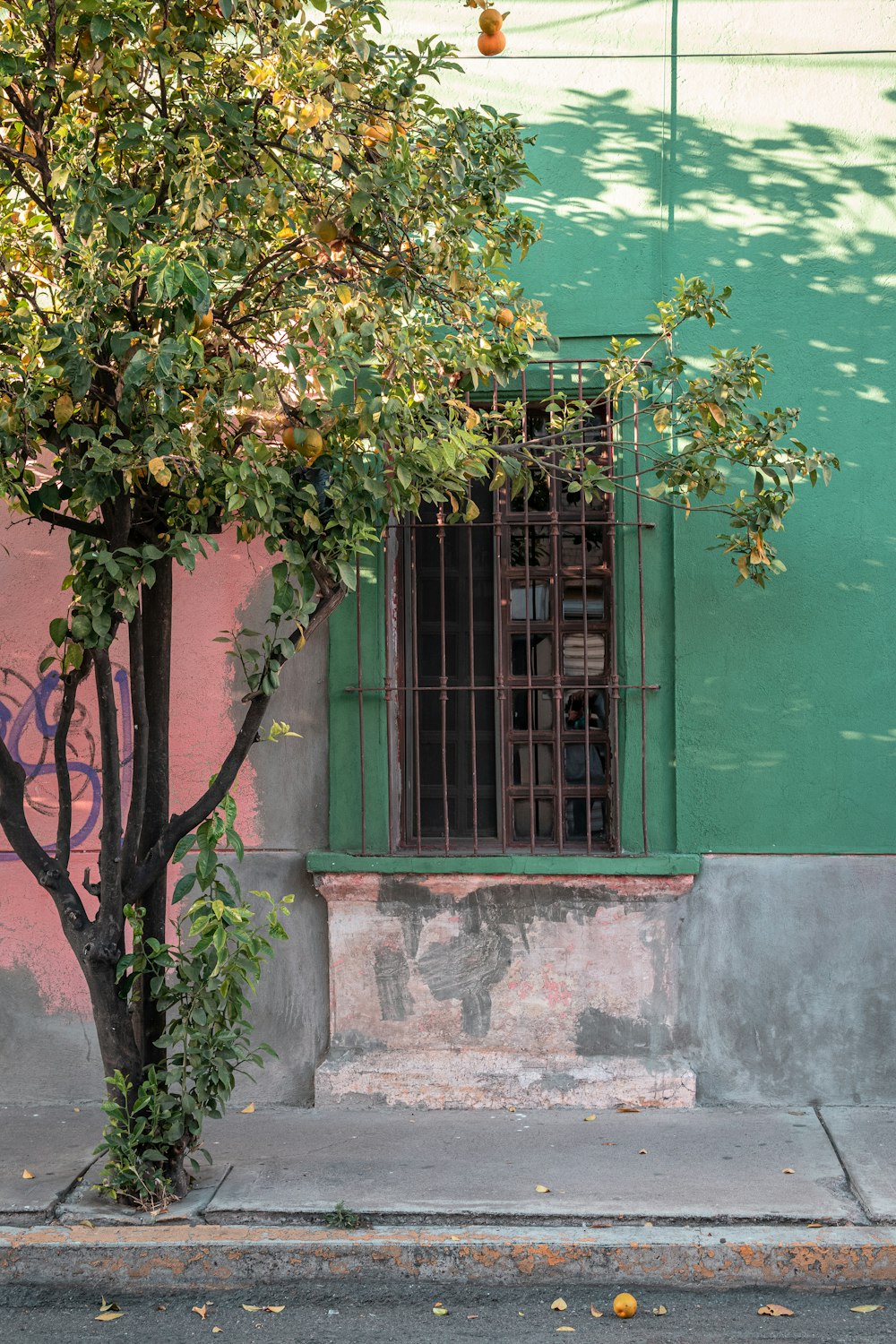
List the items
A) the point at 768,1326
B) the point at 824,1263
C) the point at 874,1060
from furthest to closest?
the point at 874,1060 < the point at 824,1263 < the point at 768,1326

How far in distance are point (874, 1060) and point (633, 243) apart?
3.71 m

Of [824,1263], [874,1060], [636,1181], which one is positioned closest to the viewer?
[824,1263]

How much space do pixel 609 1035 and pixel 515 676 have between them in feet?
5.34

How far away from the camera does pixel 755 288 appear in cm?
546

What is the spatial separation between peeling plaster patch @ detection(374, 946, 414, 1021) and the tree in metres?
1.17

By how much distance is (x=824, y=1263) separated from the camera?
3908 mm

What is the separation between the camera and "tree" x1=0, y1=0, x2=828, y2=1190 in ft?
12.0

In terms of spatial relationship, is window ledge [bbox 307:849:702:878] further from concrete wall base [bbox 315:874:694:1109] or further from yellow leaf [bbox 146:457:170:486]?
yellow leaf [bbox 146:457:170:486]

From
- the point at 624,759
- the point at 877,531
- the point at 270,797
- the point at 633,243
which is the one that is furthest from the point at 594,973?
the point at 633,243

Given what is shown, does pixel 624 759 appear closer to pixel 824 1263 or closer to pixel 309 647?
pixel 309 647

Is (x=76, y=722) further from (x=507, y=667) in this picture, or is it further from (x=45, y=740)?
(x=507, y=667)

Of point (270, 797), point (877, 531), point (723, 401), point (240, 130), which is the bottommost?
point (270, 797)

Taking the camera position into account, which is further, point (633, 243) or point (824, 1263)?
point (633, 243)

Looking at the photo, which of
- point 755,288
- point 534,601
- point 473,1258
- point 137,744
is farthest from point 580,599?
point 473,1258
